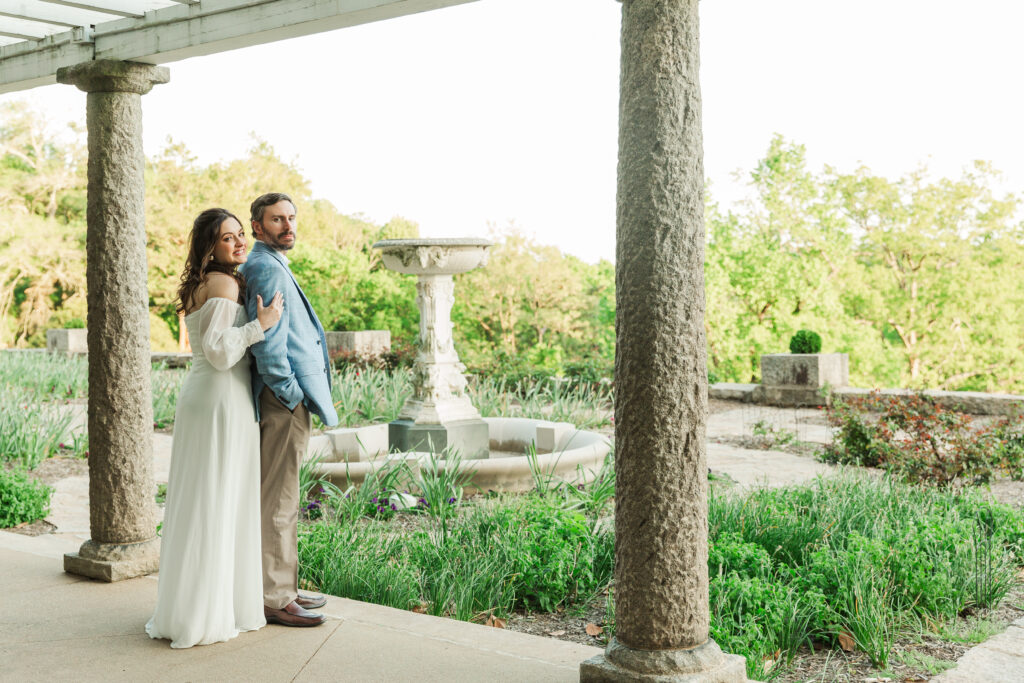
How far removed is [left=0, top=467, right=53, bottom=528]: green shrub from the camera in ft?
20.6

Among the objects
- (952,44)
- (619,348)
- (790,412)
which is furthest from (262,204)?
(952,44)

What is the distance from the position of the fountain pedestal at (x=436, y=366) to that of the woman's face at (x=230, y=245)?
14.0ft

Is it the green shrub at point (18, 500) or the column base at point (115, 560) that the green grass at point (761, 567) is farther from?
the green shrub at point (18, 500)

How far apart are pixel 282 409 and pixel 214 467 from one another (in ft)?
1.15

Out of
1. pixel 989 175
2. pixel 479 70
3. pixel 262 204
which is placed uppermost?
pixel 479 70

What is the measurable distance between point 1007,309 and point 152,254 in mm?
21082

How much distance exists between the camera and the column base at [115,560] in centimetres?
444

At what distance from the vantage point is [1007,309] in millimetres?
20781

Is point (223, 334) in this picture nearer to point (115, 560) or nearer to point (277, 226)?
point (277, 226)

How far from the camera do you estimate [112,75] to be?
14.1ft

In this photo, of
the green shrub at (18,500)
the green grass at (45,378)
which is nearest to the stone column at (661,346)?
the green shrub at (18,500)

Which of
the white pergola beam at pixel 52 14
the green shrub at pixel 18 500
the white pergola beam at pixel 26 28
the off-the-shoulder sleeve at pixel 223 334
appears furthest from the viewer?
the green shrub at pixel 18 500

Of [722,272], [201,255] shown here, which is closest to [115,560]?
[201,255]

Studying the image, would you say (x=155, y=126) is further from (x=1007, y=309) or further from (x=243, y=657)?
(x=243, y=657)
